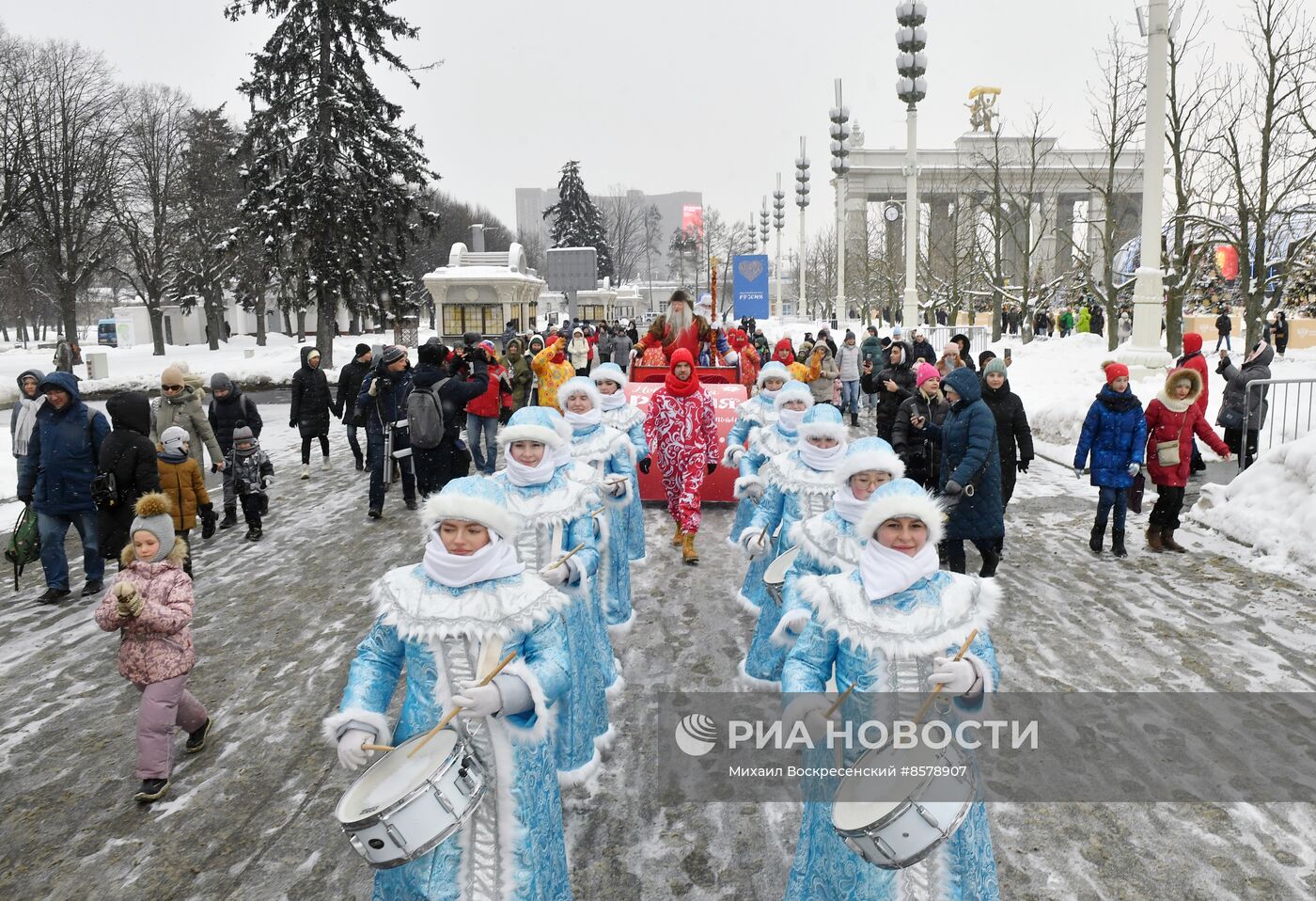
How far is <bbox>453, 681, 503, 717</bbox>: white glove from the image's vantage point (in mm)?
2838

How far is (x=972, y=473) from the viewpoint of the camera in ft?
24.8

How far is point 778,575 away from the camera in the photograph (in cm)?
488

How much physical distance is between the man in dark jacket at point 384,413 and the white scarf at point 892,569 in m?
8.60

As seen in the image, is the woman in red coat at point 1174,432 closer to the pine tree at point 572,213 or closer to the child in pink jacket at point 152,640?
the child in pink jacket at point 152,640

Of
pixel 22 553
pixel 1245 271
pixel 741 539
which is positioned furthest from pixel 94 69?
pixel 741 539

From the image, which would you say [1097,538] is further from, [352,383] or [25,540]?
[352,383]

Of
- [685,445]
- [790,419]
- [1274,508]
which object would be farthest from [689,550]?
[1274,508]

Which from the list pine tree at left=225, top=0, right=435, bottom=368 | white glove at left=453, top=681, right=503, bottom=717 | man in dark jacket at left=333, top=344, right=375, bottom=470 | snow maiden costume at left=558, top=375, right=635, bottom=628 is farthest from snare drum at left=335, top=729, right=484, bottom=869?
pine tree at left=225, top=0, right=435, bottom=368

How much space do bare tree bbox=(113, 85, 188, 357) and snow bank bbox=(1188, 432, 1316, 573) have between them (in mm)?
45983

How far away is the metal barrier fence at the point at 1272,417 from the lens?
11.9 meters

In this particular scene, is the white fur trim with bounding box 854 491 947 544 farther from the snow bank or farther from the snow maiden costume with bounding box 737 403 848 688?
the snow bank

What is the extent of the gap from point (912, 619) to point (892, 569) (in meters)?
0.17

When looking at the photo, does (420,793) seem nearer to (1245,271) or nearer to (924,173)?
(1245,271)

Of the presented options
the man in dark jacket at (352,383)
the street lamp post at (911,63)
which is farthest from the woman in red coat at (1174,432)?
the street lamp post at (911,63)
